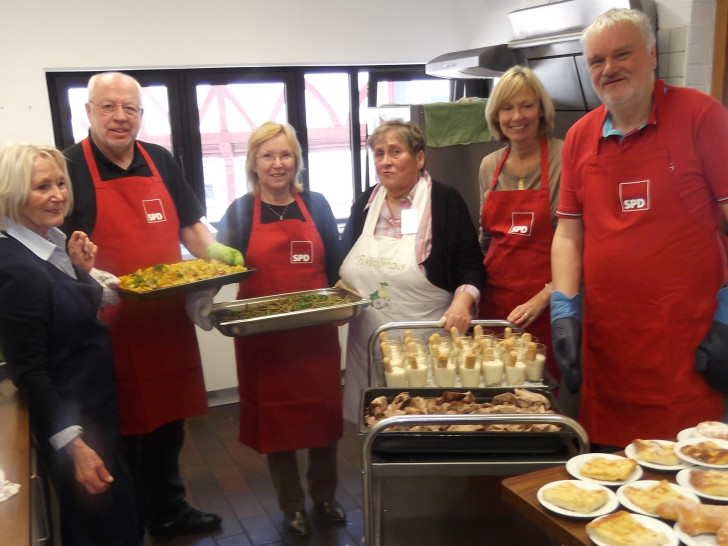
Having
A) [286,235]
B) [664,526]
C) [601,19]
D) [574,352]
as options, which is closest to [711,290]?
[574,352]

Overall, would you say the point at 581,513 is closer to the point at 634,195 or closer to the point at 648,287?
the point at 648,287

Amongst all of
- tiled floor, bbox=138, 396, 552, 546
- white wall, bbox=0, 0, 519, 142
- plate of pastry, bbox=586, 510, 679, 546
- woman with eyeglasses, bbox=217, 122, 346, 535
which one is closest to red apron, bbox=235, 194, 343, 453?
woman with eyeglasses, bbox=217, 122, 346, 535

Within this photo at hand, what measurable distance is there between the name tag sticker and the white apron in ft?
0.05

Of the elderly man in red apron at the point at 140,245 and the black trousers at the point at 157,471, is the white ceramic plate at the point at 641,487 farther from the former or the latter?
the black trousers at the point at 157,471

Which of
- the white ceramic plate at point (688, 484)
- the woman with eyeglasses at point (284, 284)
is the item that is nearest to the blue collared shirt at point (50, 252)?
the woman with eyeglasses at point (284, 284)

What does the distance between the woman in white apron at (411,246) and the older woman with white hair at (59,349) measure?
39.7 inches

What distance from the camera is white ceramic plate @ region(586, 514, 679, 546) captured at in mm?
1160

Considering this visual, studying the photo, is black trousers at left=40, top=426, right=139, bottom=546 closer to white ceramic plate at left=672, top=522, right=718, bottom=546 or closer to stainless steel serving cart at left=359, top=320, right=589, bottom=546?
stainless steel serving cart at left=359, top=320, right=589, bottom=546

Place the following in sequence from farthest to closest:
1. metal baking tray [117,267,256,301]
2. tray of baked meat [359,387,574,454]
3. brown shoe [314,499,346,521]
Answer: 1. brown shoe [314,499,346,521]
2. metal baking tray [117,267,256,301]
3. tray of baked meat [359,387,574,454]

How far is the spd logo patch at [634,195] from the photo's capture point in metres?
1.96

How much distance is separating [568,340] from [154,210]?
1.65 metres

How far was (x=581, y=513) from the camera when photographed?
1260 millimetres

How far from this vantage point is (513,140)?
262 cm

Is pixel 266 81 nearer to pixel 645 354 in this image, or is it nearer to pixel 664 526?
pixel 645 354
